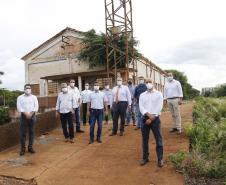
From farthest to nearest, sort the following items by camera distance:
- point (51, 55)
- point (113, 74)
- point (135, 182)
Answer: point (51, 55) → point (113, 74) → point (135, 182)

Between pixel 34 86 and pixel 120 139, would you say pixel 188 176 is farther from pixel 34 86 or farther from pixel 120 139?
pixel 34 86

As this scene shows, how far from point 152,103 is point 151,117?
14.7 inches

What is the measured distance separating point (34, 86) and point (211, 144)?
75.4 feet

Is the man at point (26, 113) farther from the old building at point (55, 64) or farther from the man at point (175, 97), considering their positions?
the old building at point (55, 64)

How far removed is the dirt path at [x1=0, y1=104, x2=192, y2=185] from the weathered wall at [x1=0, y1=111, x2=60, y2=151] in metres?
0.30

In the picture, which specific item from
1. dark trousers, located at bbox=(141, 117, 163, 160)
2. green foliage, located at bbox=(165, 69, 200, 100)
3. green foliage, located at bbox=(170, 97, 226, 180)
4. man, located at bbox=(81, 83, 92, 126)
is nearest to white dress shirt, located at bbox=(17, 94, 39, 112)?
dark trousers, located at bbox=(141, 117, 163, 160)

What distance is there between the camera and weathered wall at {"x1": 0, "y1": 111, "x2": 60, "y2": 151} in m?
11.5

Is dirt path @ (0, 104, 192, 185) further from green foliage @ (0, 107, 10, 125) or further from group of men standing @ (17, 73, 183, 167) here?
green foliage @ (0, 107, 10, 125)

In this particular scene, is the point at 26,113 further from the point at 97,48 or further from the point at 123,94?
the point at 97,48

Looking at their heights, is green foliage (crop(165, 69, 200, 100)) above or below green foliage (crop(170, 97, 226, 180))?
above

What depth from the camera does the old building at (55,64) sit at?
28469 mm

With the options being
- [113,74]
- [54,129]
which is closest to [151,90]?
[54,129]

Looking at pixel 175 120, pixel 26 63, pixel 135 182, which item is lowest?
pixel 135 182

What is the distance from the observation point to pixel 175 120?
11.7m
